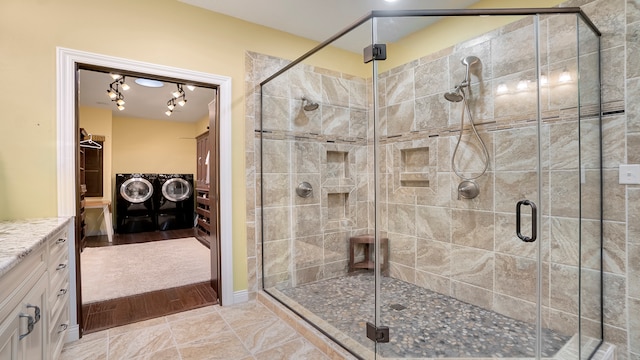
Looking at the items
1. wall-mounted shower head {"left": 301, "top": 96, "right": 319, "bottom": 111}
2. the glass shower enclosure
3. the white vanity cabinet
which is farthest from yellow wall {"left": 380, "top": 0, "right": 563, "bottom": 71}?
the white vanity cabinet

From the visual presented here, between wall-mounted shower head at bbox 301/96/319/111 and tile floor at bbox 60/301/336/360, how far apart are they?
1.87 m

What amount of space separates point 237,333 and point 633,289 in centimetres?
245

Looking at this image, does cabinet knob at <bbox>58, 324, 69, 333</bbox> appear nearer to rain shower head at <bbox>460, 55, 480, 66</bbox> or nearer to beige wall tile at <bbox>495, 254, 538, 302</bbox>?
beige wall tile at <bbox>495, 254, 538, 302</bbox>

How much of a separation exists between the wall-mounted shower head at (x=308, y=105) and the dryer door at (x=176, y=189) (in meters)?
4.65

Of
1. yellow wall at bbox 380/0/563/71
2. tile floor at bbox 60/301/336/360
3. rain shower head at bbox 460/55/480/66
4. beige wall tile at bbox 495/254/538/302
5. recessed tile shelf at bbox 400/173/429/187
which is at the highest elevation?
yellow wall at bbox 380/0/563/71

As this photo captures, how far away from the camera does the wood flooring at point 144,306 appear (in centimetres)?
229

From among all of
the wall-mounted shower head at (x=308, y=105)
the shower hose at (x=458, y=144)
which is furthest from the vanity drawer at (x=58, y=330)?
the shower hose at (x=458, y=144)

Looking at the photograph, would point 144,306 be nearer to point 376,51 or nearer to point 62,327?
point 62,327

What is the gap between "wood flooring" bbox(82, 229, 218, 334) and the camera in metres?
2.29

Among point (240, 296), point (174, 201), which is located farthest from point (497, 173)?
point (174, 201)

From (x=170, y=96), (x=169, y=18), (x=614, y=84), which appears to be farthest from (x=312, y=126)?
(x=170, y=96)

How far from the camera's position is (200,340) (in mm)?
2039

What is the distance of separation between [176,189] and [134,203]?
0.83m

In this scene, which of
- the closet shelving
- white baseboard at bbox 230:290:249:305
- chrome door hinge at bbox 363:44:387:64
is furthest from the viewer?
the closet shelving
